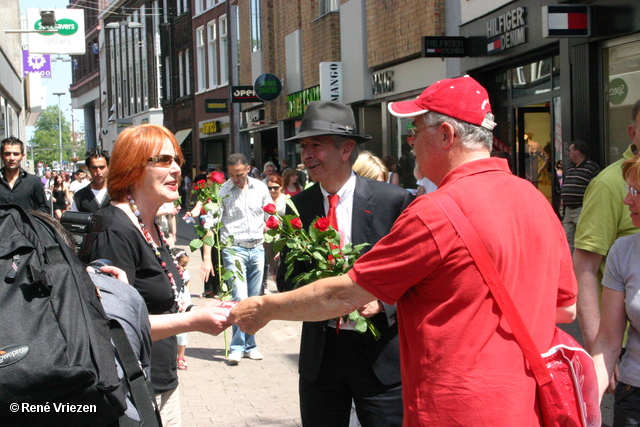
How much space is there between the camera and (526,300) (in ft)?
7.36

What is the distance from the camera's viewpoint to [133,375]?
5.97 feet

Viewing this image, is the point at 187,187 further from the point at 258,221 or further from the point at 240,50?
the point at 258,221

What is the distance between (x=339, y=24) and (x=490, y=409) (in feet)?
60.7

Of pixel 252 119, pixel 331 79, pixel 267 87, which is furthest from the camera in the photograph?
pixel 252 119

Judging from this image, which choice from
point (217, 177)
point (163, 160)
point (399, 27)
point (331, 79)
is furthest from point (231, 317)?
point (331, 79)

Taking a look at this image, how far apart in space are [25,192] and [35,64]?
78.6 ft

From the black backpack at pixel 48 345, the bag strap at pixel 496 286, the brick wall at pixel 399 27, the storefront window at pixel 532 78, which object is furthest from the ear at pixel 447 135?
the brick wall at pixel 399 27

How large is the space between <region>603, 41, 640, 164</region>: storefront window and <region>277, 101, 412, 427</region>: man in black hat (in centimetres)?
719

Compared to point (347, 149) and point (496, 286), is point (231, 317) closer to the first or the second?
point (496, 286)

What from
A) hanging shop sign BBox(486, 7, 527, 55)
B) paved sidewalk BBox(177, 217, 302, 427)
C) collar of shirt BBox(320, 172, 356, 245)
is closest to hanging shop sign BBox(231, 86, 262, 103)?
hanging shop sign BBox(486, 7, 527, 55)

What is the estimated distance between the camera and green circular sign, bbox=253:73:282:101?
23953 mm

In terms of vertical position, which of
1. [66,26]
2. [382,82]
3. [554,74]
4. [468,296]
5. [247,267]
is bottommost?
[247,267]

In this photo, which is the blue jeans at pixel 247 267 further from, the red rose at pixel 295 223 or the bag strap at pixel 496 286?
the bag strap at pixel 496 286

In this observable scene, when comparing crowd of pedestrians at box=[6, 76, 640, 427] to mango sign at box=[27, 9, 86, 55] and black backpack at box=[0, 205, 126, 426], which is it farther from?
mango sign at box=[27, 9, 86, 55]
